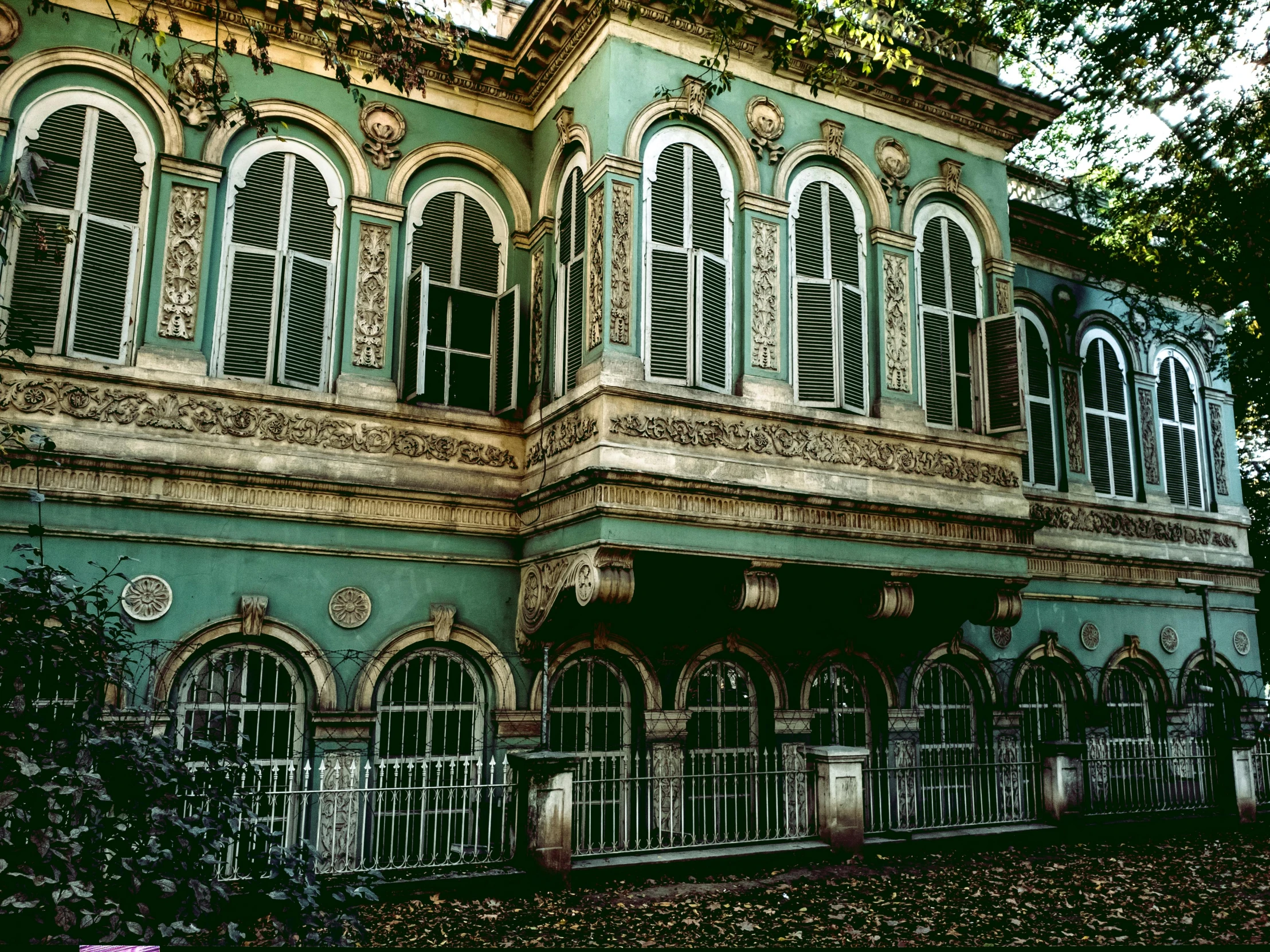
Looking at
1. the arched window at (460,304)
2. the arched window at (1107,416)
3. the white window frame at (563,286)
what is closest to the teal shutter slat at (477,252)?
the arched window at (460,304)

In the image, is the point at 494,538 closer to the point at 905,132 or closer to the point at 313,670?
the point at 313,670

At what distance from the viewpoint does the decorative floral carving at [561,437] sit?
1063cm

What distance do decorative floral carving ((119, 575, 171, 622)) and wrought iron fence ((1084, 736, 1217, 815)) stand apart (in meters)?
11.9

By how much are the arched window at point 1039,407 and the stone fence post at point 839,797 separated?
22.1 feet

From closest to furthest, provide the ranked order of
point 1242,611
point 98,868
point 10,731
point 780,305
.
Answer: point 98,868, point 10,731, point 780,305, point 1242,611

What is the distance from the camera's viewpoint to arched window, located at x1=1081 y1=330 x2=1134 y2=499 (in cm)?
1662

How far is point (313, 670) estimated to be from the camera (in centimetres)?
1067

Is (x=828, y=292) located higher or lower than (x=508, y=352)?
higher

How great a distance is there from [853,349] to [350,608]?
21.0 feet

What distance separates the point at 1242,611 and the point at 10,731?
18.8 meters

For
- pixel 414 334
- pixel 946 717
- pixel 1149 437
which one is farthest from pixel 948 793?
pixel 414 334

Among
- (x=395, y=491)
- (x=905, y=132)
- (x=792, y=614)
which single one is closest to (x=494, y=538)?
(x=395, y=491)

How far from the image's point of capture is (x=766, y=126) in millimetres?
12141

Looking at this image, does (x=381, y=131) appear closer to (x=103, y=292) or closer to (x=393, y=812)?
(x=103, y=292)
